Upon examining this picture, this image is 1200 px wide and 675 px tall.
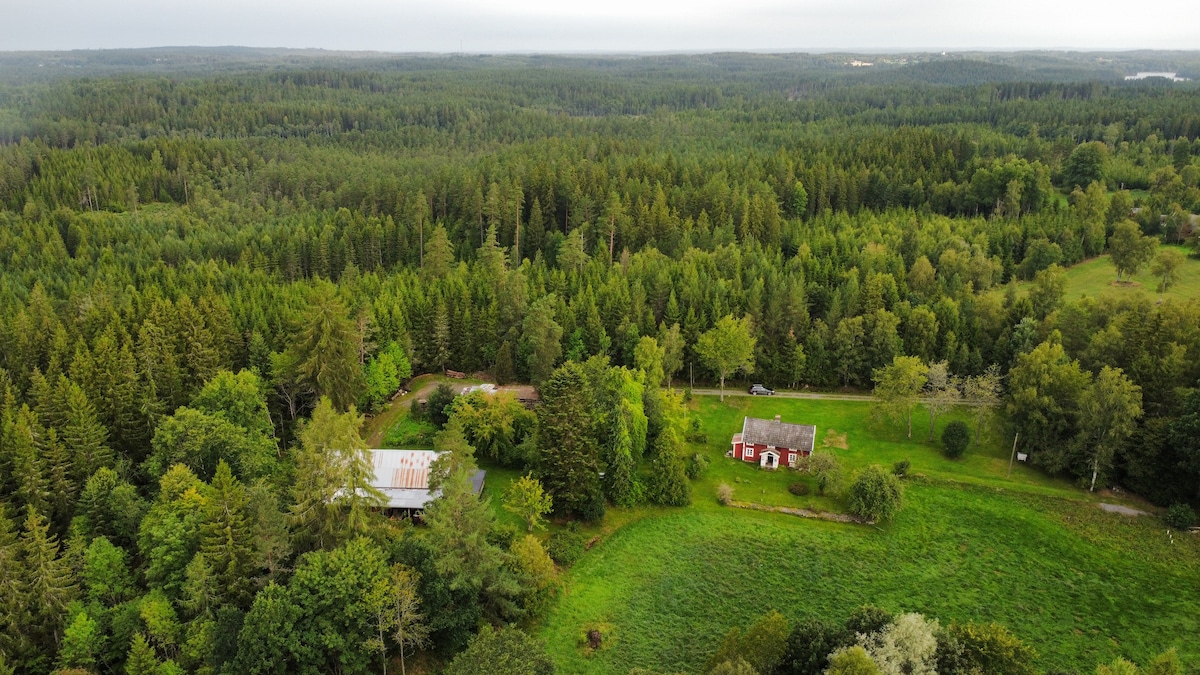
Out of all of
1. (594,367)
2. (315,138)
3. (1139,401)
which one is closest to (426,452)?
(594,367)

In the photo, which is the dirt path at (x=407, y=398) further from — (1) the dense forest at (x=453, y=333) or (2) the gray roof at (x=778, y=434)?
(2) the gray roof at (x=778, y=434)

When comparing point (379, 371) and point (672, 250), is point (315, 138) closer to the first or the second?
point (672, 250)

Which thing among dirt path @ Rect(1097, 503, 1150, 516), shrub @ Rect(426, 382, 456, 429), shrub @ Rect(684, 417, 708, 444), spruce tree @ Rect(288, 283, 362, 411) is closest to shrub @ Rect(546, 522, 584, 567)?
shrub @ Rect(684, 417, 708, 444)

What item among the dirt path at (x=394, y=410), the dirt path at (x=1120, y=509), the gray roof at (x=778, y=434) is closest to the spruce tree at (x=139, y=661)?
the dirt path at (x=394, y=410)

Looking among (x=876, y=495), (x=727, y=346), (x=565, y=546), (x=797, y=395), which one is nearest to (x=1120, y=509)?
(x=876, y=495)

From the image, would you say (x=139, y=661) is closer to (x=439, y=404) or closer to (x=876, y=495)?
(x=439, y=404)

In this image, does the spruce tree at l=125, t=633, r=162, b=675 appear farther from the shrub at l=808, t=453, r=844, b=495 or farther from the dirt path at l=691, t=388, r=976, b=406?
the dirt path at l=691, t=388, r=976, b=406
